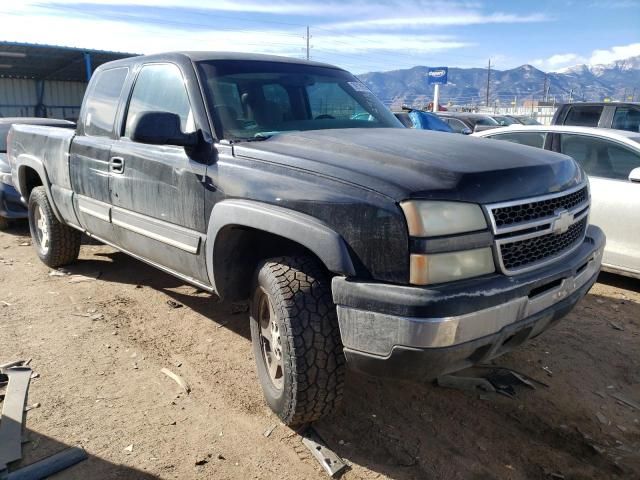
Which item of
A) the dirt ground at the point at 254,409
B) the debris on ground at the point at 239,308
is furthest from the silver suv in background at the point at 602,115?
the debris on ground at the point at 239,308

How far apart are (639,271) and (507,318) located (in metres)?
3.41

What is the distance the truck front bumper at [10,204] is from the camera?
721 centimetres

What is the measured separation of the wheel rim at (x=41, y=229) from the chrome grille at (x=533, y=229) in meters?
4.65

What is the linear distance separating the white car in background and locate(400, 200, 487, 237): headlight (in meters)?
3.04

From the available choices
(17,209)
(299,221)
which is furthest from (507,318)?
(17,209)

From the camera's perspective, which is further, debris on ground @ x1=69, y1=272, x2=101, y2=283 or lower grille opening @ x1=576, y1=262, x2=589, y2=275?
debris on ground @ x1=69, y1=272, x2=101, y2=283

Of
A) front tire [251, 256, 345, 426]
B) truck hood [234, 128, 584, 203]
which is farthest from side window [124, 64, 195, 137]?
front tire [251, 256, 345, 426]

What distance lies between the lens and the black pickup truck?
2236mm

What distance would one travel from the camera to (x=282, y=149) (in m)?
2.80

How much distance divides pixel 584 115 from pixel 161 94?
660 centimetres

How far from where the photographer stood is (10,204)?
24.0 feet

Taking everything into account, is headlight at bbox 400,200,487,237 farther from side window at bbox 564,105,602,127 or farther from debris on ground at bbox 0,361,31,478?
side window at bbox 564,105,602,127

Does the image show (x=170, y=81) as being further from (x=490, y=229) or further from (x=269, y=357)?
(x=490, y=229)

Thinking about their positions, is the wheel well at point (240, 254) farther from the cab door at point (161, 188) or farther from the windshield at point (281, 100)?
the windshield at point (281, 100)
